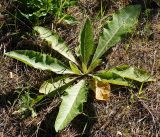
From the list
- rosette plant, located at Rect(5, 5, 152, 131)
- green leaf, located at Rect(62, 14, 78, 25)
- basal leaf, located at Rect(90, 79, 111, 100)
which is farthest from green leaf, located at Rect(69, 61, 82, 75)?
green leaf, located at Rect(62, 14, 78, 25)

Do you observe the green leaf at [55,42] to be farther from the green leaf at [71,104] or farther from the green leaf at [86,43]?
the green leaf at [71,104]

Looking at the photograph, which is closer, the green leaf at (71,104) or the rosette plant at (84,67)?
the green leaf at (71,104)

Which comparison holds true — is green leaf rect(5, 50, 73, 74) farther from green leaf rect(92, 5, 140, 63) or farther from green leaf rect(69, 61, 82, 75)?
green leaf rect(92, 5, 140, 63)

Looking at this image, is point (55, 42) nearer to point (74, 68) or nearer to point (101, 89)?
point (74, 68)

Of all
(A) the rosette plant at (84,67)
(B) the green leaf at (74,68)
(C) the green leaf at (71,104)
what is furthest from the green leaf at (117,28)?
(C) the green leaf at (71,104)

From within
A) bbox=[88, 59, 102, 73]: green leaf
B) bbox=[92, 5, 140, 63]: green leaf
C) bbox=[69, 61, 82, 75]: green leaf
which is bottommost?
bbox=[88, 59, 102, 73]: green leaf

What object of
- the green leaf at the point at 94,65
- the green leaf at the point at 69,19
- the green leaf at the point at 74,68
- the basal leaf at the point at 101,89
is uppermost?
the green leaf at the point at 69,19

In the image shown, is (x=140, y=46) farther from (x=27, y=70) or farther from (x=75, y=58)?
(x=27, y=70)
